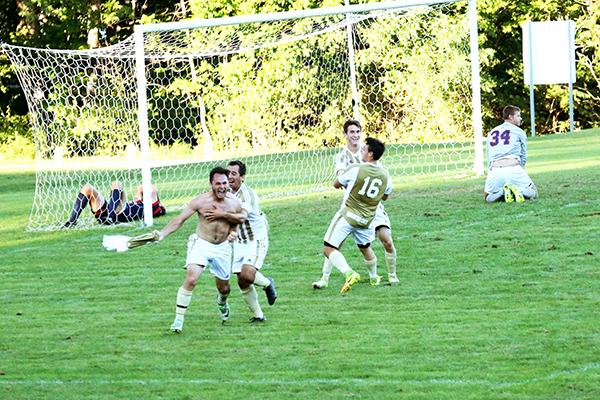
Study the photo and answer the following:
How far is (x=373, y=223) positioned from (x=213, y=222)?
2525 mm

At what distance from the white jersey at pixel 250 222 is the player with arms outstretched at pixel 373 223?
4.38ft

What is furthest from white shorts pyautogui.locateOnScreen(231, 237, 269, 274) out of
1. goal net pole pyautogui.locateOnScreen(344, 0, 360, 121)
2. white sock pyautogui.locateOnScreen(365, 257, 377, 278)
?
goal net pole pyautogui.locateOnScreen(344, 0, 360, 121)

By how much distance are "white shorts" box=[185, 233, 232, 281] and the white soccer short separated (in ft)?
28.2

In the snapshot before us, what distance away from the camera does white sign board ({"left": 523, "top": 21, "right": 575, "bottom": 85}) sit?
41312 mm

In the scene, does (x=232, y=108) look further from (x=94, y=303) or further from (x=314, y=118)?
(x=94, y=303)

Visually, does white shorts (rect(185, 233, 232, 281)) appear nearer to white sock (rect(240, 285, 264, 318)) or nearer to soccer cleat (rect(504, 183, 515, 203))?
white sock (rect(240, 285, 264, 318))

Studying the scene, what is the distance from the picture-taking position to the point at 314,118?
2730cm

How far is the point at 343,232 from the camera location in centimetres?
1215

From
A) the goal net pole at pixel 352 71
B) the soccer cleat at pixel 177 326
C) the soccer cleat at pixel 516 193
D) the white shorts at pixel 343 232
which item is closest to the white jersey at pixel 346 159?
the white shorts at pixel 343 232

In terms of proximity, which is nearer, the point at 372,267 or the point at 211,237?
the point at 211,237

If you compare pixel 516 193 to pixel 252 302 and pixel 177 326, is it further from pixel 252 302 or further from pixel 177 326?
pixel 177 326

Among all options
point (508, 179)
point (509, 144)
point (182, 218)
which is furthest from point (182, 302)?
point (509, 144)

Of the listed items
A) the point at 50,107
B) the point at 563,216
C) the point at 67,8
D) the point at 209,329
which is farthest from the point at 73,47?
the point at 209,329

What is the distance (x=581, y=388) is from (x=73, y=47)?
4846 centimetres
